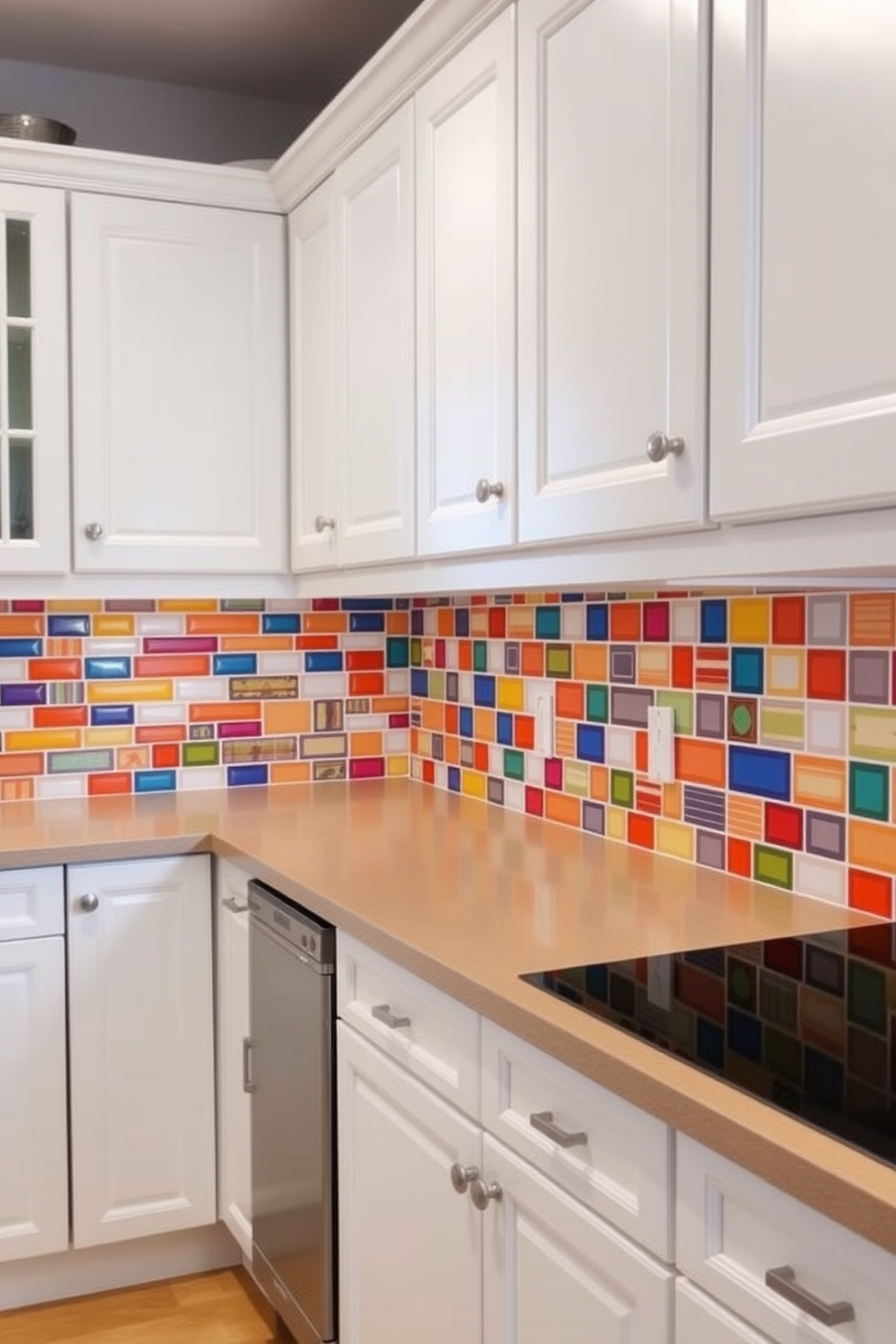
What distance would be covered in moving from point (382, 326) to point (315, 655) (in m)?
0.96

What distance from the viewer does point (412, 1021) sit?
5.41ft

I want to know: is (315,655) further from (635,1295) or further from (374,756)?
(635,1295)

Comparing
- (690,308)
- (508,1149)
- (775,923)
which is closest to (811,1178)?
(508,1149)

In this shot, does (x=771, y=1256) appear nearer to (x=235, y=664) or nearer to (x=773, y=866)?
(x=773, y=866)

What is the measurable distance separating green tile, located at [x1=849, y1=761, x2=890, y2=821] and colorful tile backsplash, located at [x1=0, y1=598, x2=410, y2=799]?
1.54m

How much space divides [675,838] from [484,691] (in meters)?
0.74

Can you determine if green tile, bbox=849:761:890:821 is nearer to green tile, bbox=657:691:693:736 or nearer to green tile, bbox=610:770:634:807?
green tile, bbox=657:691:693:736

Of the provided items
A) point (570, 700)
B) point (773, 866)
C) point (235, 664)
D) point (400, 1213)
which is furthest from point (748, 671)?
point (235, 664)

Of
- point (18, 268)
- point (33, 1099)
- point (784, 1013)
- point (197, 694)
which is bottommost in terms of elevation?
point (33, 1099)

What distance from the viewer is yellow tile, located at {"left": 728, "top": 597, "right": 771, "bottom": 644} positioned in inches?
74.2

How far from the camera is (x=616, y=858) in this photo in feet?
6.85

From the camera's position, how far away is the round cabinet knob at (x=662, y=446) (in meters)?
1.46

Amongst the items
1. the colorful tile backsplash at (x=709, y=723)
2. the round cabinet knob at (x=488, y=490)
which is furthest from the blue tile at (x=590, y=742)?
the round cabinet knob at (x=488, y=490)

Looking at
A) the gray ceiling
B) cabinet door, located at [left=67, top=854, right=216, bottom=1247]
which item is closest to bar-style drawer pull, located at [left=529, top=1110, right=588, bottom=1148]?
cabinet door, located at [left=67, top=854, right=216, bottom=1247]
